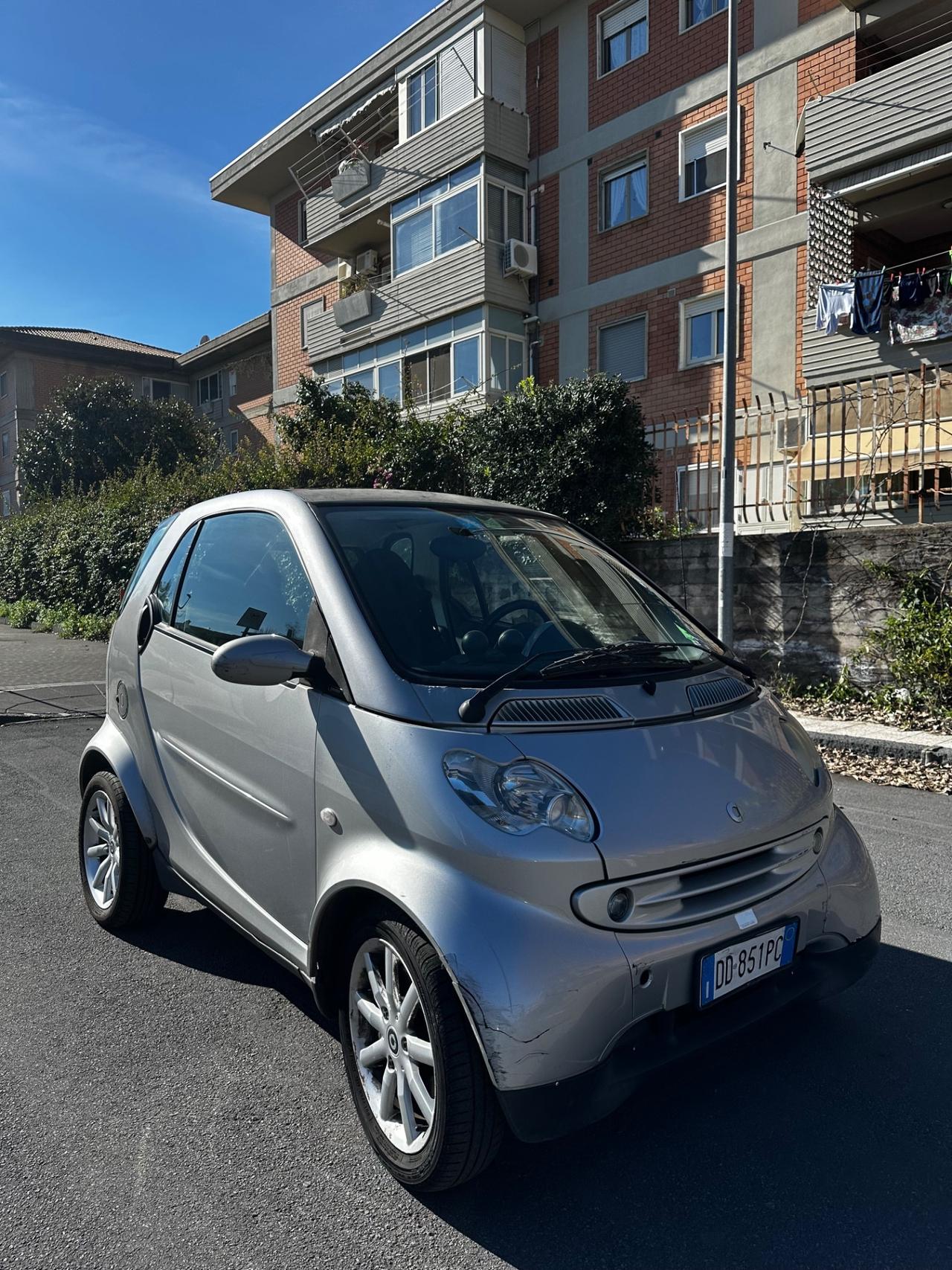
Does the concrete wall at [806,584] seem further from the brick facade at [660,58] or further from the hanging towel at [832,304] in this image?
the brick facade at [660,58]

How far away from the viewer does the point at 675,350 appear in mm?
Result: 18516

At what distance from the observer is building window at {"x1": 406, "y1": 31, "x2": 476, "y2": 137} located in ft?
68.8

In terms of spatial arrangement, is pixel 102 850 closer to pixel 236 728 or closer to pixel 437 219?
pixel 236 728

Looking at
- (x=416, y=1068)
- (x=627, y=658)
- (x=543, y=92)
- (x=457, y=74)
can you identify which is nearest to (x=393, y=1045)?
(x=416, y=1068)

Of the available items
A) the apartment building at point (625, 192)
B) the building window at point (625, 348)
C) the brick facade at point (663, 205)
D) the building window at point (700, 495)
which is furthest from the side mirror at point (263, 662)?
the building window at point (625, 348)

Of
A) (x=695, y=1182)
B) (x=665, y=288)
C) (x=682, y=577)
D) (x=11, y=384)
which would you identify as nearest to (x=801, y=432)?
(x=682, y=577)

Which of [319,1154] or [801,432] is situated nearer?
[319,1154]

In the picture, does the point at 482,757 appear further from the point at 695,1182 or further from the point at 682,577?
the point at 682,577

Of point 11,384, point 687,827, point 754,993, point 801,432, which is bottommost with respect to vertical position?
point 754,993

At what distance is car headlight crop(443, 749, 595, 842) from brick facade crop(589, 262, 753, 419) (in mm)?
16182

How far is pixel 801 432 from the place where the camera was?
899cm

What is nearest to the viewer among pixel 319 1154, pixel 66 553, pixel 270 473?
pixel 319 1154

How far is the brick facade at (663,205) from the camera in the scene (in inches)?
684

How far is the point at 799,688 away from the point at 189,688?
22.4 ft
